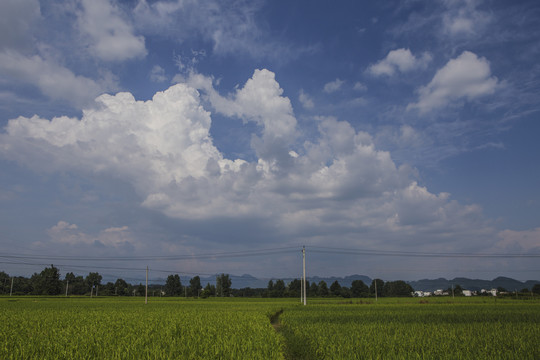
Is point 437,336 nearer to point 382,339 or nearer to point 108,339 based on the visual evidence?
point 382,339

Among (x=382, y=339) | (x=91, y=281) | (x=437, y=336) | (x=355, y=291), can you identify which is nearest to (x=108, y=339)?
(x=382, y=339)

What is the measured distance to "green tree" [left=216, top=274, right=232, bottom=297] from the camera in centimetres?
17325

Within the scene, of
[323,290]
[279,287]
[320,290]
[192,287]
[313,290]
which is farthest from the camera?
[192,287]

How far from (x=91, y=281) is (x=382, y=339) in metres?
201

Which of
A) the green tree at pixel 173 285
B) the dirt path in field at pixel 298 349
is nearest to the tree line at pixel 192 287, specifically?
the green tree at pixel 173 285

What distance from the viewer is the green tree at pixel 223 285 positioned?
568ft

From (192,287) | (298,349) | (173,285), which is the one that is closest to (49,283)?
(173,285)

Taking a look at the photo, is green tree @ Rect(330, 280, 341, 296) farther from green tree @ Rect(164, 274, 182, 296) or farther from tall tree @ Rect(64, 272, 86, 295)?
tall tree @ Rect(64, 272, 86, 295)

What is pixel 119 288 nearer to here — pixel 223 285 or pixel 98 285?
pixel 98 285

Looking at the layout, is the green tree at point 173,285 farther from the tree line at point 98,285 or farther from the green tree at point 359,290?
the green tree at point 359,290

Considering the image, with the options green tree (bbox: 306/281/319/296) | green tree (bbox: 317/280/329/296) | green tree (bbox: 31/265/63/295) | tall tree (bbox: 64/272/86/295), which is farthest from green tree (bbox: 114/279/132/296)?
green tree (bbox: 317/280/329/296)

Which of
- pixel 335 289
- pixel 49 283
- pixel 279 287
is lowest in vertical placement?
pixel 335 289

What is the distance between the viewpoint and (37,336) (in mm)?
17875

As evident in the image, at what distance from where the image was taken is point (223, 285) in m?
176
